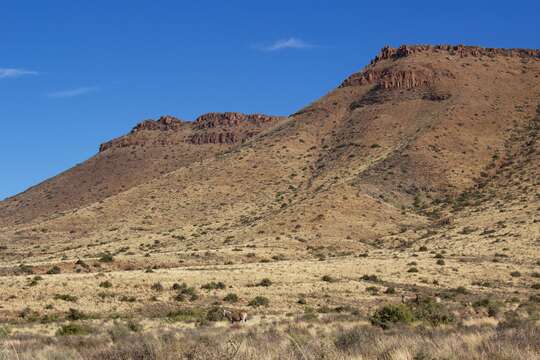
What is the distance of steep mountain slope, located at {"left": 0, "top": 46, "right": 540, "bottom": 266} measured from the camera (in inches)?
2768

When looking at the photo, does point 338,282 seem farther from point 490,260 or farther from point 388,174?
point 388,174

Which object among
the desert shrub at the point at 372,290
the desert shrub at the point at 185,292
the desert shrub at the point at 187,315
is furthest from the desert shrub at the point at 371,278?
the desert shrub at the point at 187,315

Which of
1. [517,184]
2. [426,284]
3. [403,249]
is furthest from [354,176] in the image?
[426,284]

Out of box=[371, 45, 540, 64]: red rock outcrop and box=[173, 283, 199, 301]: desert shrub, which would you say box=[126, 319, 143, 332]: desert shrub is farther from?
box=[371, 45, 540, 64]: red rock outcrop

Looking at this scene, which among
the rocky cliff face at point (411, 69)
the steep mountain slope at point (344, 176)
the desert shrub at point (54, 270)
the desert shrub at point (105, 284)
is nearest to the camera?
the desert shrub at point (105, 284)

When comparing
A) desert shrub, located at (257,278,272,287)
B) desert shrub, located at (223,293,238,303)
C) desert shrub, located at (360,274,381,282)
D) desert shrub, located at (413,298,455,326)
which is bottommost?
desert shrub, located at (413,298,455,326)

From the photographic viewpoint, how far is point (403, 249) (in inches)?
2339

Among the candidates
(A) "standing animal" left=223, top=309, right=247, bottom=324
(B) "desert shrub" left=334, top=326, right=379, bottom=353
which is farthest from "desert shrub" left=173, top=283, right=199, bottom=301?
(B) "desert shrub" left=334, top=326, right=379, bottom=353

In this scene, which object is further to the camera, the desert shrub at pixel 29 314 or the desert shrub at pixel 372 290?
the desert shrub at pixel 372 290

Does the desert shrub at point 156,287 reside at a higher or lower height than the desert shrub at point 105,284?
lower

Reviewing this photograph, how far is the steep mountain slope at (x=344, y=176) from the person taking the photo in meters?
70.3

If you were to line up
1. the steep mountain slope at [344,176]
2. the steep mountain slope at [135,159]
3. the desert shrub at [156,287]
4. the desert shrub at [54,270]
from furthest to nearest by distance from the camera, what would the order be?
1. the steep mountain slope at [135,159]
2. the steep mountain slope at [344,176]
3. the desert shrub at [54,270]
4. the desert shrub at [156,287]

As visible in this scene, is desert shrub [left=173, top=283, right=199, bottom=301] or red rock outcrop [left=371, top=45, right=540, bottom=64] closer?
desert shrub [left=173, top=283, right=199, bottom=301]

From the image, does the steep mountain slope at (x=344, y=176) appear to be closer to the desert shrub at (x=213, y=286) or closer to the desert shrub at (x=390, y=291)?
the desert shrub at (x=213, y=286)
